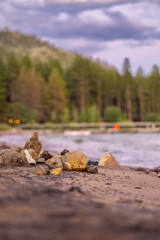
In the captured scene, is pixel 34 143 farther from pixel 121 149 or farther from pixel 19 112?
pixel 19 112

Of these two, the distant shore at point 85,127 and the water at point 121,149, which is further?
the distant shore at point 85,127

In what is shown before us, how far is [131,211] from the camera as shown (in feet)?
12.4

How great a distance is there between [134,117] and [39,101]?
111ft

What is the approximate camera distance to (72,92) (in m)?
88.0

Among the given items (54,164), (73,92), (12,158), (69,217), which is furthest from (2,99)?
(69,217)

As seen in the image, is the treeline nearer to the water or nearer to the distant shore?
the distant shore

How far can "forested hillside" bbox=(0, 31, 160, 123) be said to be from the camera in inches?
2739

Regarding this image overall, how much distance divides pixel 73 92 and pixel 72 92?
0.85 feet

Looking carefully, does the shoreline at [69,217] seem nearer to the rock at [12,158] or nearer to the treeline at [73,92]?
the rock at [12,158]

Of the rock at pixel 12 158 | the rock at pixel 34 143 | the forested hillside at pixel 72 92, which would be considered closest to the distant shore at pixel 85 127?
the forested hillside at pixel 72 92

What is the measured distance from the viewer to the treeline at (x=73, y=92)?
69562 mm

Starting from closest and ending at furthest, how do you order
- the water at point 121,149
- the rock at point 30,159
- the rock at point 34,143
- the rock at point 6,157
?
the rock at point 6,157
the rock at point 30,159
the rock at point 34,143
the water at point 121,149

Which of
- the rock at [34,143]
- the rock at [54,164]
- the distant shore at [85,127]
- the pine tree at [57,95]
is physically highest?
the pine tree at [57,95]

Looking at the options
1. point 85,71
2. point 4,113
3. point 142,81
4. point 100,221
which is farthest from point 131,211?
point 142,81
